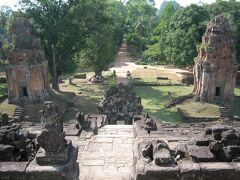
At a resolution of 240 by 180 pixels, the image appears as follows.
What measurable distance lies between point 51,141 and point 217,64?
18.6 metres

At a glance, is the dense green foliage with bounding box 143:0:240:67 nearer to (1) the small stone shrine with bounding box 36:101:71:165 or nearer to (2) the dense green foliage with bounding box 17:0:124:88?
(2) the dense green foliage with bounding box 17:0:124:88

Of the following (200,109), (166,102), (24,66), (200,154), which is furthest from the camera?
(166,102)

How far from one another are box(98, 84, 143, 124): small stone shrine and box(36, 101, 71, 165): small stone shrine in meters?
8.93

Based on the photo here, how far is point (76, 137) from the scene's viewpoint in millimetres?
11109

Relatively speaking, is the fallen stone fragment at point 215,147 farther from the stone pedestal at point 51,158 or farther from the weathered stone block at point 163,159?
the stone pedestal at point 51,158

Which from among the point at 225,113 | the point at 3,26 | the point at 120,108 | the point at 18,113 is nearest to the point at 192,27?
the point at 225,113

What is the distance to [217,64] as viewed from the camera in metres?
22.8

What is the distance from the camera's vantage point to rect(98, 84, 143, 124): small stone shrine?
1636 cm

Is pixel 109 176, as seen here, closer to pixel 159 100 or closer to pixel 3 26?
pixel 159 100

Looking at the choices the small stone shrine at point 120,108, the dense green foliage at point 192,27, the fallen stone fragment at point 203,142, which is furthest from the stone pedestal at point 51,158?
the dense green foliage at point 192,27

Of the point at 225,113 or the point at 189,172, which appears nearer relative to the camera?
the point at 189,172

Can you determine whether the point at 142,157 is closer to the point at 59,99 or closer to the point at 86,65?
the point at 59,99

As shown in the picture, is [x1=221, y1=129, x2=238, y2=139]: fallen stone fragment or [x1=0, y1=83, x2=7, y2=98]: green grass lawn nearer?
[x1=221, y1=129, x2=238, y2=139]: fallen stone fragment

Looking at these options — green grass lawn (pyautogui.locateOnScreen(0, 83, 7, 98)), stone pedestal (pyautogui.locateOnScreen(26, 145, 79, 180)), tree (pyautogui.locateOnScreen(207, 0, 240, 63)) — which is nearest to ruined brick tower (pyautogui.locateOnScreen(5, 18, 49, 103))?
green grass lawn (pyautogui.locateOnScreen(0, 83, 7, 98))
